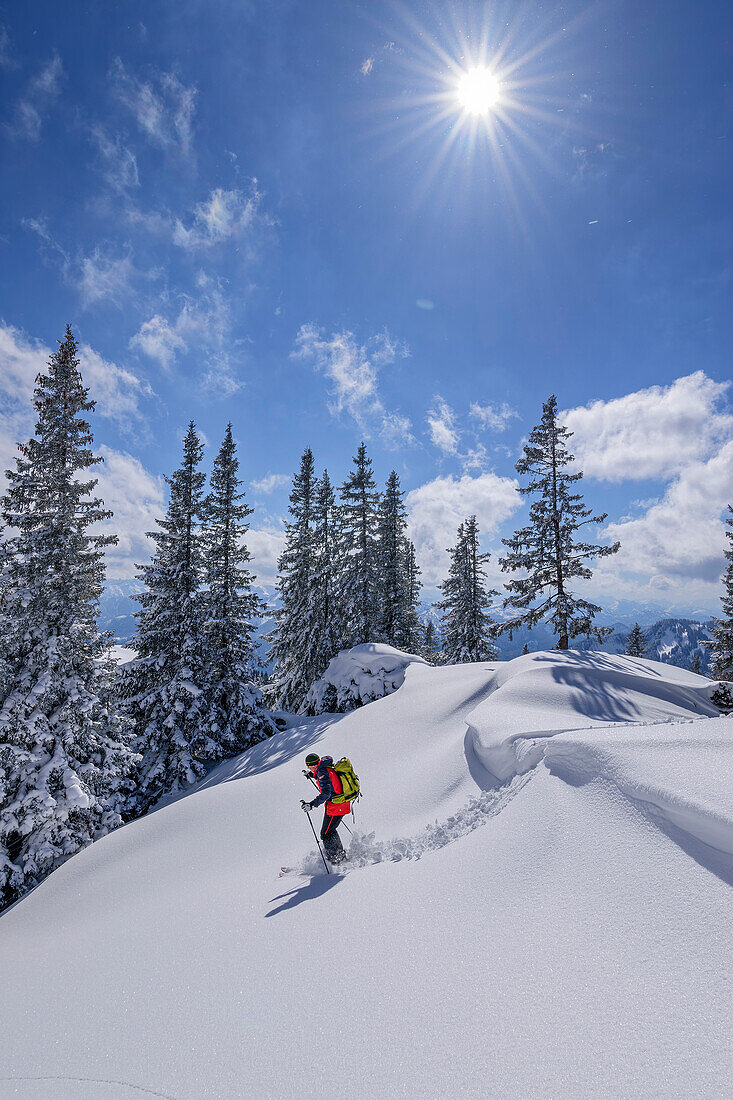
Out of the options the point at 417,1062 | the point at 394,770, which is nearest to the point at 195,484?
the point at 394,770

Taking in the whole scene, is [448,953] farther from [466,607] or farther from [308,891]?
[466,607]

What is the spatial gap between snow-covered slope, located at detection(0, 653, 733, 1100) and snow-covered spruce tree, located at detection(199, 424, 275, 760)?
10605mm

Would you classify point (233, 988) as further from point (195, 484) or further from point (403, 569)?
point (403, 569)

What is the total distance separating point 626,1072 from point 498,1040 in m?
0.70

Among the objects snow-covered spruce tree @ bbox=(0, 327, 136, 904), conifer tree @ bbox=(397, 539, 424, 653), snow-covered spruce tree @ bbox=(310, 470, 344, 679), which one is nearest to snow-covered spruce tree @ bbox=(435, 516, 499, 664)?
conifer tree @ bbox=(397, 539, 424, 653)

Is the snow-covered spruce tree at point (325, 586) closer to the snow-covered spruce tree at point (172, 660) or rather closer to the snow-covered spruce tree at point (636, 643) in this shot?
the snow-covered spruce tree at point (172, 660)

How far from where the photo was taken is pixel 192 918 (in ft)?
18.5

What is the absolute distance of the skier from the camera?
20.9ft

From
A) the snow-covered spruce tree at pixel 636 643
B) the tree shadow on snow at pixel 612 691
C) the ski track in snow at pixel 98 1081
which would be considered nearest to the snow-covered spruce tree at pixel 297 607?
the tree shadow on snow at pixel 612 691

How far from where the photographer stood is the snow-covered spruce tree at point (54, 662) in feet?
36.9

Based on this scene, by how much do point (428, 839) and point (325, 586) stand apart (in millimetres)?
19935

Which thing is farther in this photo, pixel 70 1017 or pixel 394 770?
pixel 394 770

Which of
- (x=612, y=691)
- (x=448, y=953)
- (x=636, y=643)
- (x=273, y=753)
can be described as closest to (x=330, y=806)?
(x=448, y=953)

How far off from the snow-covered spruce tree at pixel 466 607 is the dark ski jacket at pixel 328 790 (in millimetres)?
22124
